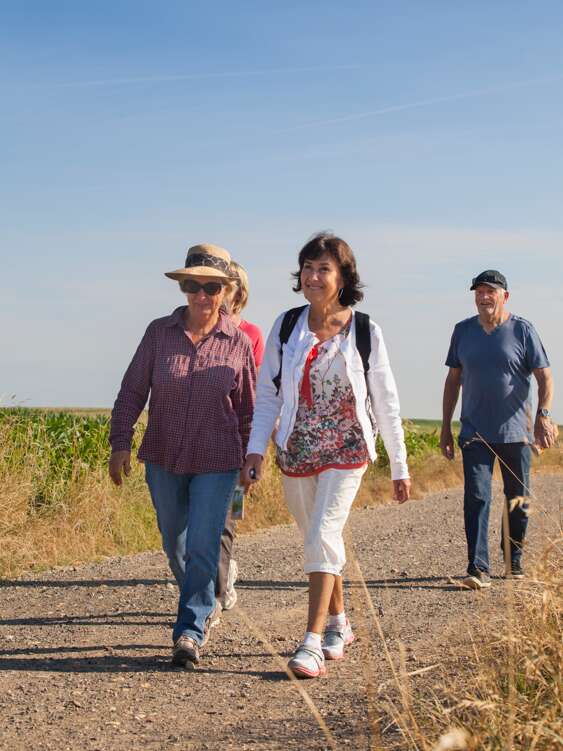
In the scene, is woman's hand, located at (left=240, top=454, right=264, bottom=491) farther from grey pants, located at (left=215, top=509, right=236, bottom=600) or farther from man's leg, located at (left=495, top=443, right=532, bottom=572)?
man's leg, located at (left=495, top=443, right=532, bottom=572)

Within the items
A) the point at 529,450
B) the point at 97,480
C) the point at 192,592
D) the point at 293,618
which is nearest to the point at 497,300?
the point at 529,450

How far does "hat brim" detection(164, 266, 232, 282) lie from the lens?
7.18 meters

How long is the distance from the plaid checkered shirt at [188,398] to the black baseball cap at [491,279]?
10.2 ft

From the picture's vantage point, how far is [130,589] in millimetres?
9461

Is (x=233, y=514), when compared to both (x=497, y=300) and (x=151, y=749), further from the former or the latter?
(x=497, y=300)

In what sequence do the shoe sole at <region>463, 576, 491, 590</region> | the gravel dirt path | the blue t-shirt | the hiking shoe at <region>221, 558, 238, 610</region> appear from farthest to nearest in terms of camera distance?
1. the blue t-shirt
2. the shoe sole at <region>463, 576, 491, 590</region>
3. the hiking shoe at <region>221, 558, 238, 610</region>
4. the gravel dirt path

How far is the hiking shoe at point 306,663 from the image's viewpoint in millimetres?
6363

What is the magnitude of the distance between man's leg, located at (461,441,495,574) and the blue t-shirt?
6.6 inches

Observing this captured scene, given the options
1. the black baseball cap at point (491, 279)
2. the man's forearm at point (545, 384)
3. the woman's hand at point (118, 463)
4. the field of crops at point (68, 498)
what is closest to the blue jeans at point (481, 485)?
the man's forearm at point (545, 384)

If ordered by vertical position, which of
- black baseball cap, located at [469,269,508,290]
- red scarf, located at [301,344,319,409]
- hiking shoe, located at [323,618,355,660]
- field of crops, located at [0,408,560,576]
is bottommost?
field of crops, located at [0,408,560,576]

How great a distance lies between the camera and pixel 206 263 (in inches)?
290

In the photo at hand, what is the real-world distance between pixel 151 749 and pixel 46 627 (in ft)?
9.91

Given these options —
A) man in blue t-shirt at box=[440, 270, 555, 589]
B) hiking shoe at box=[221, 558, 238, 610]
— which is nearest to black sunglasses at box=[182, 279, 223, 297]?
hiking shoe at box=[221, 558, 238, 610]

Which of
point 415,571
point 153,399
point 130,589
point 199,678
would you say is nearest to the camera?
point 199,678
